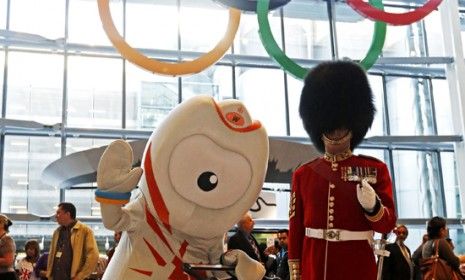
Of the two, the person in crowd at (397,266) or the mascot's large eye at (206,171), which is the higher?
the mascot's large eye at (206,171)

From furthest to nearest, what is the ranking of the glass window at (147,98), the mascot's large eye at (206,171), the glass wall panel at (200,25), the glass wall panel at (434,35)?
the glass wall panel at (434,35), the glass wall panel at (200,25), the glass window at (147,98), the mascot's large eye at (206,171)

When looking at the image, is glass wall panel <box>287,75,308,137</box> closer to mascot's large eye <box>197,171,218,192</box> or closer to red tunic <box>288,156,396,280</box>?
mascot's large eye <box>197,171,218,192</box>

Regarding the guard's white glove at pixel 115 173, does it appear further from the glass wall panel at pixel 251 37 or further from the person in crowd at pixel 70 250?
the glass wall panel at pixel 251 37

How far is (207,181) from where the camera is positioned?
279cm

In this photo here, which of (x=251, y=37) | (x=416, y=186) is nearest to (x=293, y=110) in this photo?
(x=251, y=37)

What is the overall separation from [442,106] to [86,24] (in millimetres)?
6801

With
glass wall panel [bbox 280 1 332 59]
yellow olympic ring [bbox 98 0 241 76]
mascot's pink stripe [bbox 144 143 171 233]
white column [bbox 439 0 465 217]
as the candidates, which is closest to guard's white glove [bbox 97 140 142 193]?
mascot's pink stripe [bbox 144 143 171 233]

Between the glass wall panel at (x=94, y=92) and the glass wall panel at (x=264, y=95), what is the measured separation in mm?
2144

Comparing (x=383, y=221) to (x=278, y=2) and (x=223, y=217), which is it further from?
(x=278, y=2)

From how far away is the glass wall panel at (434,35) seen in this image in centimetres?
1212

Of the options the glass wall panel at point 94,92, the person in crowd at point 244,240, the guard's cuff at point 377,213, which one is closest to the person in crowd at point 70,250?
the person in crowd at point 244,240

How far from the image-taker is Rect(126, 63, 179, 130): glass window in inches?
411

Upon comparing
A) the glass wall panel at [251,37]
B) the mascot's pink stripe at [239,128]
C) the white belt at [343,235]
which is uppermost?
the glass wall panel at [251,37]

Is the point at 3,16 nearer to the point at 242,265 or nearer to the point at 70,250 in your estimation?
the point at 70,250
